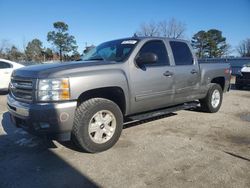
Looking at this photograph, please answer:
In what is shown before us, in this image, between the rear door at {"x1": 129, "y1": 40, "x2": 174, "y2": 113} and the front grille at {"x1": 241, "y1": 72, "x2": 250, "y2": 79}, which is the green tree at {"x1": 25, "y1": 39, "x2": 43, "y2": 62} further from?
the rear door at {"x1": 129, "y1": 40, "x2": 174, "y2": 113}

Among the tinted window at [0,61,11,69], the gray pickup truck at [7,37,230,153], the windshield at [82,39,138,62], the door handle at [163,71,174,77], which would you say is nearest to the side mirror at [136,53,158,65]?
the gray pickup truck at [7,37,230,153]

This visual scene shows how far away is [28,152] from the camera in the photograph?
491 centimetres

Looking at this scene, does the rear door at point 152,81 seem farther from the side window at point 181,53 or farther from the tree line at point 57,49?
the tree line at point 57,49

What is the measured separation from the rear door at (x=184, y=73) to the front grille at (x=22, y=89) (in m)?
2.99

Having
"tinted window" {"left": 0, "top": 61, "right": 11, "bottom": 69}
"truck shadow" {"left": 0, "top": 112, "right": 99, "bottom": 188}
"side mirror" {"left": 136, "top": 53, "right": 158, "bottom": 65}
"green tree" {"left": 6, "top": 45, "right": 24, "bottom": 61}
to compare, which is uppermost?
"green tree" {"left": 6, "top": 45, "right": 24, "bottom": 61}

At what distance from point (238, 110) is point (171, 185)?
222 inches

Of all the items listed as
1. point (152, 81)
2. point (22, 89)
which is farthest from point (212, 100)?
point (22, 89)

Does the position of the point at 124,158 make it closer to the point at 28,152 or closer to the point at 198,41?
the point at 28,152

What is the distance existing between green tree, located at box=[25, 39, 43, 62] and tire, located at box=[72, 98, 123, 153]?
221 ft

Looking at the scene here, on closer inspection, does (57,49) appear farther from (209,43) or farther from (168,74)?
(168,74)

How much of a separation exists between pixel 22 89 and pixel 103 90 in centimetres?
129

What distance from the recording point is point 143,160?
4430 mm

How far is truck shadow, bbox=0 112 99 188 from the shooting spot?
3740 millimetres

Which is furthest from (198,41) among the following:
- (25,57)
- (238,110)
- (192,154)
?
(192,154)
